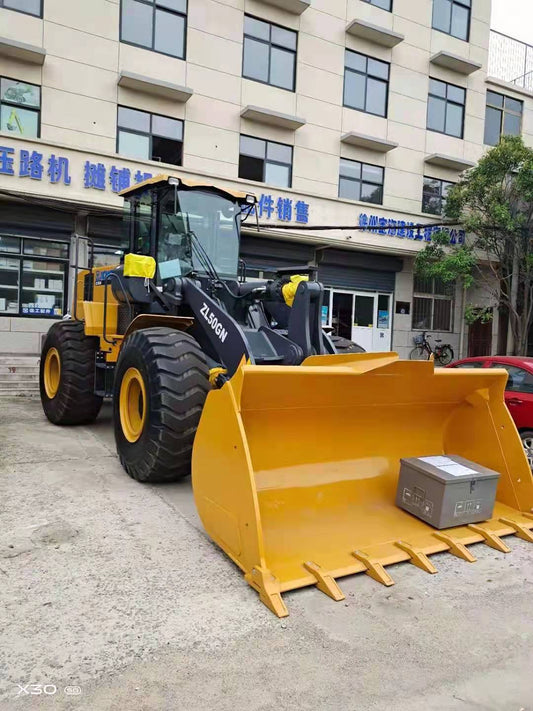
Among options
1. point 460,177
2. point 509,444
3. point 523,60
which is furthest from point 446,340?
point 509,444

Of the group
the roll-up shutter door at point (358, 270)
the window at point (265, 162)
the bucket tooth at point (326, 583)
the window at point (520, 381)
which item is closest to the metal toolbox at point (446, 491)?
the bucket tooth at point (326, 583)

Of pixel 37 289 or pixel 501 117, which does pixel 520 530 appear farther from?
pixel 501 117

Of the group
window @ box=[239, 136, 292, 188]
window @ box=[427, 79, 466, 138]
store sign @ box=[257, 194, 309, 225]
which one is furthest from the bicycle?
window @ box=[427, 79, 466, 138]

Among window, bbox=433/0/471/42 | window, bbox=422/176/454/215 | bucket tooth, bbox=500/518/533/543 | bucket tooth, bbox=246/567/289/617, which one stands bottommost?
bucket tooth, bbox=246/567/289/617

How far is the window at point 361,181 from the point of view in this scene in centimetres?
1677

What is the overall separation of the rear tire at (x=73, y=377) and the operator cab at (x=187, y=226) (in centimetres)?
178

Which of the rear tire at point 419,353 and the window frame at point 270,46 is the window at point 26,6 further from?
the rear tire at point 419,353

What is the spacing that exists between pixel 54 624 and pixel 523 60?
79.7 ft

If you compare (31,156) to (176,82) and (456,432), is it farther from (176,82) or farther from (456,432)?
(456,432)

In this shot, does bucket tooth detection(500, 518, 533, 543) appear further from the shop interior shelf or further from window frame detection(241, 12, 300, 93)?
window frame detection(241, 12, 300, 93)

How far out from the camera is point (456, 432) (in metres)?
4.84

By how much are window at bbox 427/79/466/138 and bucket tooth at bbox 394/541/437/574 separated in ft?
57.3

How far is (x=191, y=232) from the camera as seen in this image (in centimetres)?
618

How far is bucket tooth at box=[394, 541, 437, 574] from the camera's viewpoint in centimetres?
357
